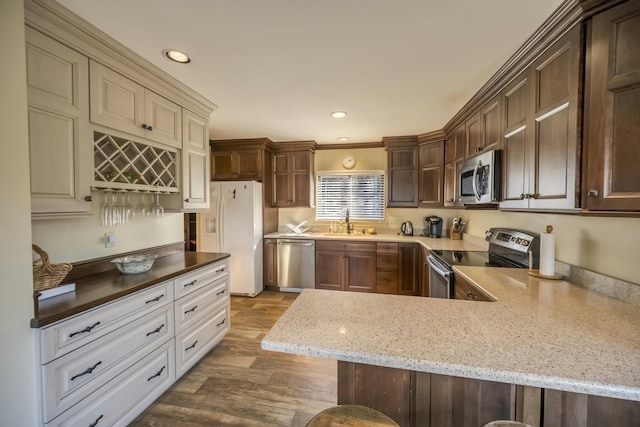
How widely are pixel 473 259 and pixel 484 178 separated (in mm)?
763

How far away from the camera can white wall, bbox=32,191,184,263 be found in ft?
5.28

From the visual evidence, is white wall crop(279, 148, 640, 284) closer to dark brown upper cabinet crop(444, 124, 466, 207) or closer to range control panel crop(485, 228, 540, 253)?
range control panel crop(485, 228, 540, 253)

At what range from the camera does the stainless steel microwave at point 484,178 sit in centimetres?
196

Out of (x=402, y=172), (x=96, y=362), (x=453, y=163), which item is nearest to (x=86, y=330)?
(x=96, y=362)

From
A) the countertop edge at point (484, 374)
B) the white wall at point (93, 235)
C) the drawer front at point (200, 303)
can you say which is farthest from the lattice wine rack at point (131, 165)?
the countertop edge at point (484, 374)

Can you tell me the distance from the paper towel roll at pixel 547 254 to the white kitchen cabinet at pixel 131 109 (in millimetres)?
2876

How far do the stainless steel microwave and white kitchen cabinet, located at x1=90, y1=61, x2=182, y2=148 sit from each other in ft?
8.42

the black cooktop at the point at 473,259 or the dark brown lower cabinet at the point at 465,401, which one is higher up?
the black cooktop at the point at 473,259

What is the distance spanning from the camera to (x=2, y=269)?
41.9 inches

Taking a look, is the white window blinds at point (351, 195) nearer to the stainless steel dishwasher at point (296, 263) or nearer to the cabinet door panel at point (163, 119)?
the stainless steel dishwasher at point (296, 263)

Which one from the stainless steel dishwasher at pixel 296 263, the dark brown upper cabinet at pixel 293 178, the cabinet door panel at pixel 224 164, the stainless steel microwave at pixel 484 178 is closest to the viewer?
the stainless steel microwave at pixel 484 178

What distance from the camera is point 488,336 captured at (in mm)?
961

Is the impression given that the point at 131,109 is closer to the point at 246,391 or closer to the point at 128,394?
the point at 128,394

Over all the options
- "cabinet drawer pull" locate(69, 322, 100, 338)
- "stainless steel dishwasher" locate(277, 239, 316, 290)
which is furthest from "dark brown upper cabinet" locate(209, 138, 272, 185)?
"cabinet drawer pull" locate(69, 322, 100, 338)
